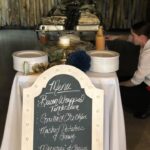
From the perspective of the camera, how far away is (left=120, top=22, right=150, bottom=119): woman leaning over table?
2.46 meters

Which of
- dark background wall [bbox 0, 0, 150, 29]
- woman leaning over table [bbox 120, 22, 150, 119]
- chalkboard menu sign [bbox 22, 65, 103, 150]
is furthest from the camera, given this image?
dark background wall [bbox 0, 0, 150, 29]

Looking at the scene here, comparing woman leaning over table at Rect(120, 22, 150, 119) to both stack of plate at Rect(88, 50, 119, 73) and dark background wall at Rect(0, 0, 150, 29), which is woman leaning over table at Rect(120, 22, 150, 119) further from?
dark background wall at Rect(0, 0, 150, 29)

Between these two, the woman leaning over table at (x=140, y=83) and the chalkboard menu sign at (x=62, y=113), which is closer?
the chalkboard menu sign at (x=62, y=113)

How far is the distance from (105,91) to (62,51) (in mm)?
355

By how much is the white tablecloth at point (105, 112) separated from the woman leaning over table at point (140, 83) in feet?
2.12

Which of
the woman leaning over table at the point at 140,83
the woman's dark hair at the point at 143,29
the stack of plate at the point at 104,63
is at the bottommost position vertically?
the woman leaning over table at the point at 140,83

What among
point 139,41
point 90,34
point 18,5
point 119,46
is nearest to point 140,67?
point 139,41

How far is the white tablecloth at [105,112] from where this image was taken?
5.99ft

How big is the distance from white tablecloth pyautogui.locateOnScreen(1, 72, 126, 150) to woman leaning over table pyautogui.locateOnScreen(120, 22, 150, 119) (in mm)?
645

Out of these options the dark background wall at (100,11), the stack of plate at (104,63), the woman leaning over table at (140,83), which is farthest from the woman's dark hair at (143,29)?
the dark background wall at (100,11)

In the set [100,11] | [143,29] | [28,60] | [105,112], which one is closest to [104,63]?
[105,112]

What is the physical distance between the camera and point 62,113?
71.5 inches

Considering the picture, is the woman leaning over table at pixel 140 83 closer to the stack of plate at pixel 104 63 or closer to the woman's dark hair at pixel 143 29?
the woman's dark hair at pixel 143 29

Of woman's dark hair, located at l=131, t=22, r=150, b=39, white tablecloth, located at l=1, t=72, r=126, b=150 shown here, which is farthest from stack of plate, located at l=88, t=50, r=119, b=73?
woman's dark hair, located at l=131, t=22, r=150, b=39
